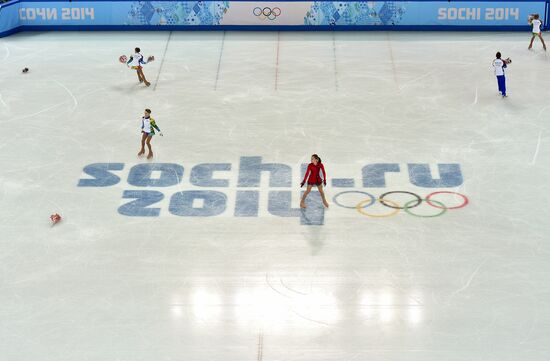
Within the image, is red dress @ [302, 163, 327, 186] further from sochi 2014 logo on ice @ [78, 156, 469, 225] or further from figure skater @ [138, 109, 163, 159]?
figure skater @ [138, 109, 163, 159]

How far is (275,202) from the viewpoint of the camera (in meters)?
26.3

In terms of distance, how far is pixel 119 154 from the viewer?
96.2 ft

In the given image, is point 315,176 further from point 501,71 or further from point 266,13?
point 266,13

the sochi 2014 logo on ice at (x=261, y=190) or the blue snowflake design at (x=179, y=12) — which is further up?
the blue snowflake design at (x=179, y=12)

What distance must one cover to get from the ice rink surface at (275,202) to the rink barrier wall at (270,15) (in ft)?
2.96

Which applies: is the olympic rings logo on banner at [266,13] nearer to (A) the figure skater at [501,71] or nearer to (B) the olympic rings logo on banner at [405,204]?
(A) the figure skater at [501,71]

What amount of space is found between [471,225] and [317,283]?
15.8 feet

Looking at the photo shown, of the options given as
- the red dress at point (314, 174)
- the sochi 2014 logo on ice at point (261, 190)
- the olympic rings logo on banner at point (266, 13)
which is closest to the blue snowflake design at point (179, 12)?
the olympic rings logo on banner at point (266, 13)

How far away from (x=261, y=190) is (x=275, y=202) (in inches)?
32.3

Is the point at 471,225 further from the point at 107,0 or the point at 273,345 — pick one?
the point at 107,0

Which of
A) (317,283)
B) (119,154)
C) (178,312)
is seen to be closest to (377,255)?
(317,283)

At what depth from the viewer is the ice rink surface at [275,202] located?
67.8ft

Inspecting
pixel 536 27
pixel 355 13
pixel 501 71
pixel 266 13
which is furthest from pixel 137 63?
pixel 536 27

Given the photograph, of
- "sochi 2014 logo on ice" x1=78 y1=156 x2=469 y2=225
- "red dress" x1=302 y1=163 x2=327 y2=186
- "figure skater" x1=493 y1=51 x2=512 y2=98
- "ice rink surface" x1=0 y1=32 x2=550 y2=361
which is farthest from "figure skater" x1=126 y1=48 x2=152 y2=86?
"figure skater" x1=493 y1=51 x2=512 y2=98
